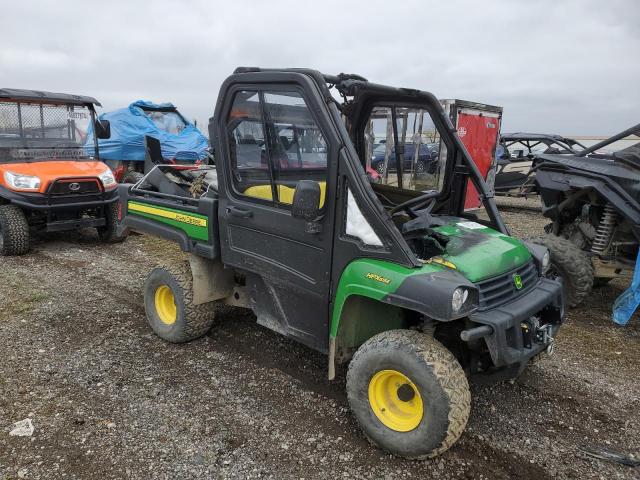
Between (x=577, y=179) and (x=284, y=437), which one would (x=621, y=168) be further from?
(x=284, y=437)

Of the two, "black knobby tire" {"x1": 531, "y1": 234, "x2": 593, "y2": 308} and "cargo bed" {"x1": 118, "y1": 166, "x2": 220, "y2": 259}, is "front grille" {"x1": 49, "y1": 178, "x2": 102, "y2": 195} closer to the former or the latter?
"cargo bed" {"x1": 118, "y1": 166, "x2": 220, "y2": 259}

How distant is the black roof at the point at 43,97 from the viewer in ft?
22.0

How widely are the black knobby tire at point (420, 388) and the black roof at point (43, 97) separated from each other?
6.43 meters

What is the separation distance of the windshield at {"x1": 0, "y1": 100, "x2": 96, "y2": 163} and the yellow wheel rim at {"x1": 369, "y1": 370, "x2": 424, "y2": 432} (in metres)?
6.53

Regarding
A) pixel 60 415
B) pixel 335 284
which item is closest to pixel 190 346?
pixel 60 415

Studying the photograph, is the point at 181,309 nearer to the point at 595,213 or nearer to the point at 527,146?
the point at 595,213

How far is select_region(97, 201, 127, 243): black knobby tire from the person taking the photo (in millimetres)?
7531

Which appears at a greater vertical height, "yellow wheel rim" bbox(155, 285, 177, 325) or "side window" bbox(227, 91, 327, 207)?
"side window" bbox(227, 91, 327, 207)

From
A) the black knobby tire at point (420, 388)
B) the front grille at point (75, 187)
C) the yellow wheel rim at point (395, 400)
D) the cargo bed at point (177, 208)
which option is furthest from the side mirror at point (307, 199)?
the front grille at point (75, 187)

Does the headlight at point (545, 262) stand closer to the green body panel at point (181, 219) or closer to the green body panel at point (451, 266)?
the green body panel at point (451, 266)

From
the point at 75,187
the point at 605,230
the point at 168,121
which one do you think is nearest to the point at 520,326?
the point at 605,230

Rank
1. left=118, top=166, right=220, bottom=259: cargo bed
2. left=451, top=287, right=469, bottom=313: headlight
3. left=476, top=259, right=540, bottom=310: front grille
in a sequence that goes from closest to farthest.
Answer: left=451, top=287, right=469, bottom=313: headlight
left=476, top=259, right=540, bottom=310: front grille
left=118, top=166, right=220, bottom=259: cargo bed

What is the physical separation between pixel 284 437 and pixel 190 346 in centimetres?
148

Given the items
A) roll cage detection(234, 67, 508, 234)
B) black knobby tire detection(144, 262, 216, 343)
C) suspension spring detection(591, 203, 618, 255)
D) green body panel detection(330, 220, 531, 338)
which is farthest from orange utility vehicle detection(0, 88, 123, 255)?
suspension spring detection(591, 203, 618, 255)
